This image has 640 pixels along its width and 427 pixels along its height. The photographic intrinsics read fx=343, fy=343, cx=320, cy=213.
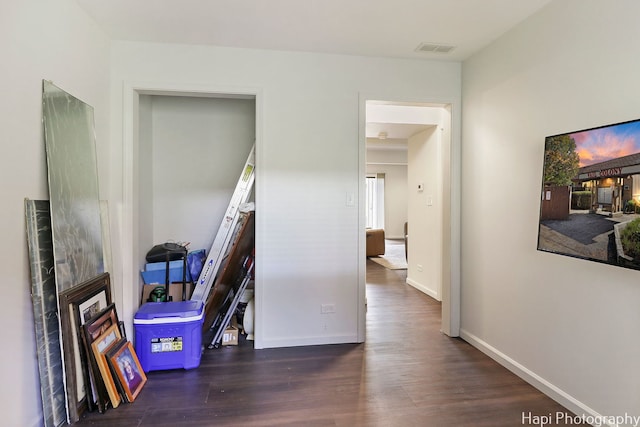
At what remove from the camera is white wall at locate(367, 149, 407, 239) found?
10711 mm

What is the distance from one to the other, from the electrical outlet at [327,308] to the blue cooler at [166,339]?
110 cm

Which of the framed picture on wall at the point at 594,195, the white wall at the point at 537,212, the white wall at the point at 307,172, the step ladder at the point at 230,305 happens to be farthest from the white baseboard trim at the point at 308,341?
the framed picture on wall at the point at 594,195

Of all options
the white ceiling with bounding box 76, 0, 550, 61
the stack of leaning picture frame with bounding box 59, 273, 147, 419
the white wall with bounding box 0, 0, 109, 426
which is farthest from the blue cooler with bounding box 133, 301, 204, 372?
the white ceiling with bounding box 76, 0, 550, 61

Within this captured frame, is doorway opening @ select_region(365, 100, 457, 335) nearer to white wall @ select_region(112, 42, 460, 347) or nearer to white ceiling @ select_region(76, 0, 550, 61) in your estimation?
white wall @ select_region(112, 42, 460, 347)

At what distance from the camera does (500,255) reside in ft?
9.06

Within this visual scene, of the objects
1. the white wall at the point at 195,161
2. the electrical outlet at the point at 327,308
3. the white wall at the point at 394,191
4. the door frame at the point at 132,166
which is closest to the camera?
the door frame at the point at 132,166

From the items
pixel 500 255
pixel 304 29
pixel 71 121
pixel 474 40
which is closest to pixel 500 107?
pixel 474 40

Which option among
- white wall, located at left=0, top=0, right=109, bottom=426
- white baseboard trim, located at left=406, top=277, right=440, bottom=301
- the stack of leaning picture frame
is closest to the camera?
white wall, located at left=0, top=0, right=109, bottom=426

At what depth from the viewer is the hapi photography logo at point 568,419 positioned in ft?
6.14

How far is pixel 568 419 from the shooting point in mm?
2039

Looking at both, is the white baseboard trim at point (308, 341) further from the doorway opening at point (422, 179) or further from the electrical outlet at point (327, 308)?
the doorway opening at point (422, 179)

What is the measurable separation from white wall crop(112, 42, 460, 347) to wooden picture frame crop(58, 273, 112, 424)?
128 centimetres

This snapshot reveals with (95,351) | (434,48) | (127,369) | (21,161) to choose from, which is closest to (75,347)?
(95,351)

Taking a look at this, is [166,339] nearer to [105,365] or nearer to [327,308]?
[105,365]
